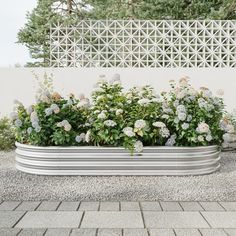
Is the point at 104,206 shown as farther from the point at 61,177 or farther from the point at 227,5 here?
the point at 227,5

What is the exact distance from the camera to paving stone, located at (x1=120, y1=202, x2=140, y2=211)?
427 cm

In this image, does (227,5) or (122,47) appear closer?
(122,47)

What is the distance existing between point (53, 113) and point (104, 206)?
5.89 ft

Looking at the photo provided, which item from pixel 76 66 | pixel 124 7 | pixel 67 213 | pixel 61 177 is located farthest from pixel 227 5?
pixel 67 213

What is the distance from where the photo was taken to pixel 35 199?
4.66 m

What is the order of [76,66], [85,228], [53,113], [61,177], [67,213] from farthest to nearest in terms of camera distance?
[76,66], [53,113], [61,177], [67,213], [85,228]

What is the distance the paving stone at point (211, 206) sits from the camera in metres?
4.30

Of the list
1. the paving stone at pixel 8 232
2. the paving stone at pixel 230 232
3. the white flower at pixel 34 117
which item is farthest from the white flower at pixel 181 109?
the paving stone at pixel 8 232

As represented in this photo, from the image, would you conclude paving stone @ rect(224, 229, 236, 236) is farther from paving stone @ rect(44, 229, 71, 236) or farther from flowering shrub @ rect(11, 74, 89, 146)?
flowering shrub @ rect(11, 74, 89, 146)

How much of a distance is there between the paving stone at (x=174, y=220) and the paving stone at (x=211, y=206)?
0.23 m

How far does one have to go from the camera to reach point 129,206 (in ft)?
14.4

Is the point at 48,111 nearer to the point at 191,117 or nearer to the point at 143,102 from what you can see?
the point at 143,102

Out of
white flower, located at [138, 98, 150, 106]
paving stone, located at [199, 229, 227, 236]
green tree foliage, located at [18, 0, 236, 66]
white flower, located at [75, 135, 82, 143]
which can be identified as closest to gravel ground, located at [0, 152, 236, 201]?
A: white flower, located at [75, 135, 82, 143]

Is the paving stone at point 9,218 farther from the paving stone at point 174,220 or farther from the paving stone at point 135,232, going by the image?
the paving stone at point 174,220
